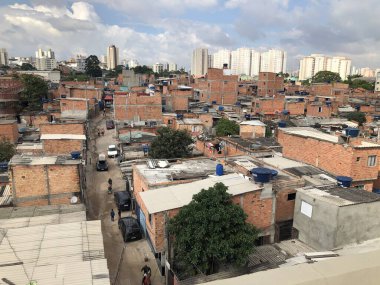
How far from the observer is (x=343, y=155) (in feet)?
54.3

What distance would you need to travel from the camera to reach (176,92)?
153ft

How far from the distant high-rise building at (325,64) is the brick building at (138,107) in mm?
108977

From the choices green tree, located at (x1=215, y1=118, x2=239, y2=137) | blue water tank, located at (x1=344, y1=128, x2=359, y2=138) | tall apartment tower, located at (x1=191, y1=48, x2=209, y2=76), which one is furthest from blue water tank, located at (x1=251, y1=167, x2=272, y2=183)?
tall apartment tower, located at (x1=191, y1=48, x2=209, y2=76)

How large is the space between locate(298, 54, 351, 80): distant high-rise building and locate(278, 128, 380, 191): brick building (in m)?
122

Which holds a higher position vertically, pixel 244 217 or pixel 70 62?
pixel 70 62

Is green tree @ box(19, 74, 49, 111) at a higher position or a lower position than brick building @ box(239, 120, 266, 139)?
higher

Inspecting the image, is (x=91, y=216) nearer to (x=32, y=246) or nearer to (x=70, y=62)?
(x=32, y=246)

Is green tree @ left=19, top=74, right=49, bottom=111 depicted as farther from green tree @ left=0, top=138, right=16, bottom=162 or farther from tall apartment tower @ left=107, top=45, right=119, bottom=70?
tall apartment tower @ left=107, top=45, right=119, bottom=70

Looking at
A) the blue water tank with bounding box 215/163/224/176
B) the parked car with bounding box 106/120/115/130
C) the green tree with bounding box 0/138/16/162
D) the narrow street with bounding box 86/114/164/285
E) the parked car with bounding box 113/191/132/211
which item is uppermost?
the blue water tank with bounding box 215/163/224/176

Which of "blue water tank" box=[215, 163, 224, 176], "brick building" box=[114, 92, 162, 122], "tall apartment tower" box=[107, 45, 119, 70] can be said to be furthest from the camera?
"tall apartment tower" box=[107, 45, 119, 70]

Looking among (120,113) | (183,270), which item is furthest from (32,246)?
(120,113)

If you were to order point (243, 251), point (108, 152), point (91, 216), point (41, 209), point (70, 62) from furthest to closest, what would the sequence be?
point (70, 62), point (108, 152), point (91, 216), point (41, 209), point (243, 251)

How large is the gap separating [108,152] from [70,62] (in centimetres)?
14055

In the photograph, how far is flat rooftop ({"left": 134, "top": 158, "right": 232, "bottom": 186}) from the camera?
48.4ft
